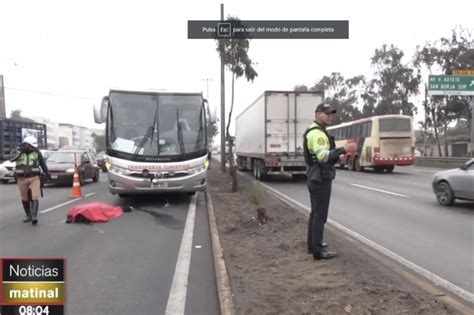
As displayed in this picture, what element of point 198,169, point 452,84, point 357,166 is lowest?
point 357,166

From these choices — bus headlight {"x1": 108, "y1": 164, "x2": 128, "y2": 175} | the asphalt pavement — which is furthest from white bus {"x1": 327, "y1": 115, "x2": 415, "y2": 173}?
bus headlight {"x1": 108, "y1": 164, "x2": 128, "y2": 175}

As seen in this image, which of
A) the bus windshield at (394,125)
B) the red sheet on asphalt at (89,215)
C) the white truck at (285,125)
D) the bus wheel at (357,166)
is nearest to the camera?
the red sheet on asphalt at (89,215)

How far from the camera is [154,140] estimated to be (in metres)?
11.8

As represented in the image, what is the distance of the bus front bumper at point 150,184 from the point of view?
11320 mm

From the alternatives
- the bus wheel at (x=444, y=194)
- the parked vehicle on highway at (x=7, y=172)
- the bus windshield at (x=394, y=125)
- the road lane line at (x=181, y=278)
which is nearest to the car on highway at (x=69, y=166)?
the parked vehicle on highway at (x=7, y=172)

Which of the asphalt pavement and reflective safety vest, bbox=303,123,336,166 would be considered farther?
the asphalt pavement

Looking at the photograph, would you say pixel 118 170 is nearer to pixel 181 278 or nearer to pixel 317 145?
pixel 181 278

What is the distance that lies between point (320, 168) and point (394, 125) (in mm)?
21361

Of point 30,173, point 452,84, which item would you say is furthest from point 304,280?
point 452,84

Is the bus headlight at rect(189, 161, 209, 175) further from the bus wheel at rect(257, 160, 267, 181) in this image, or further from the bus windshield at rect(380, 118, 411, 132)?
the bus windshield at rect(380, 118, 411, 132)

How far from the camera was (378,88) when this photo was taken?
53375 millimetres

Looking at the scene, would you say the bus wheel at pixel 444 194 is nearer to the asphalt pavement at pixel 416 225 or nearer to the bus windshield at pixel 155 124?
the asphalt pavement at pixel 416 225

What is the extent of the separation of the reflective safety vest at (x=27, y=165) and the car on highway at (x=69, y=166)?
782cm

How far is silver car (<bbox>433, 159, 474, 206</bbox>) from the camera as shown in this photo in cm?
1083
